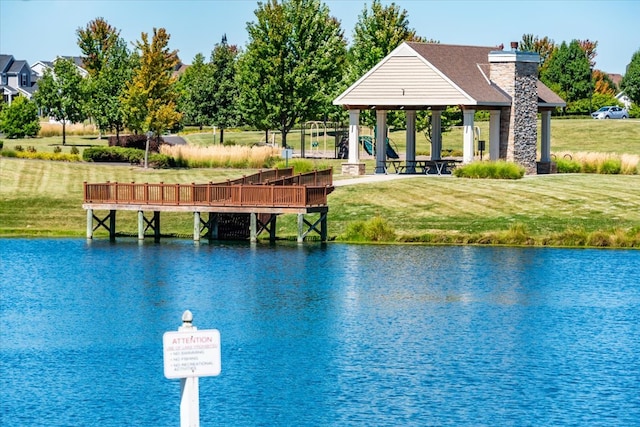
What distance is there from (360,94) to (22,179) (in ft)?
63.5

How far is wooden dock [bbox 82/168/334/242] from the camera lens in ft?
174

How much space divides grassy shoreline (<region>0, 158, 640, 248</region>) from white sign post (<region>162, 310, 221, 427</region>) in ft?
132

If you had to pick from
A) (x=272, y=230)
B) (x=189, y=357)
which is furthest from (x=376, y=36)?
(x=189, y=357)

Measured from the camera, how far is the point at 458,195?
6166 cm

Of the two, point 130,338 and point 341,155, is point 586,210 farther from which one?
point 341,155

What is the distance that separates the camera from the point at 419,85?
68750mm

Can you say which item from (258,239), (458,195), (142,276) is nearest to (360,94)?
(458,195)

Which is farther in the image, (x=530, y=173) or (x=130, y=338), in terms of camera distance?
(x=530, y=173)

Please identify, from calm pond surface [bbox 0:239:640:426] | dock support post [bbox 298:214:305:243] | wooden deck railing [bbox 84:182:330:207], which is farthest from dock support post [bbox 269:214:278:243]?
wooden deck railing [bbox 84:182:330:207]

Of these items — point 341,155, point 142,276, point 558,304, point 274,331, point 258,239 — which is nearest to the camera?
point 274,331

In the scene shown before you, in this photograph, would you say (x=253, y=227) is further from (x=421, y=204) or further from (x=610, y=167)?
(x=610, y=167)

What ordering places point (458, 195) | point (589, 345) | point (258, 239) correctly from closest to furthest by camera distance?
1. point (589, 345)
2. point (258, 239)
3. point (458, 195)

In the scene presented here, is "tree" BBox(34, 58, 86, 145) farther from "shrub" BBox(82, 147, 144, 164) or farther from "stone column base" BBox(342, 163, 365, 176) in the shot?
"stone column base" BBox(342, 163, 365, 176)

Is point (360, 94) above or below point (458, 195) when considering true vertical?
above
